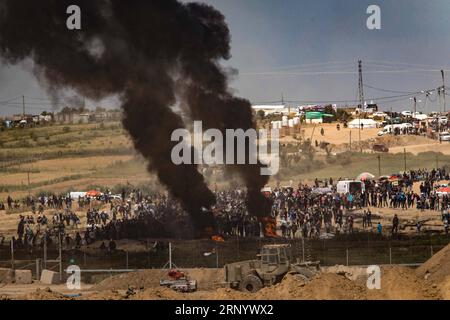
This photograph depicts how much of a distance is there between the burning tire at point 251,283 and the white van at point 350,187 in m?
27.6

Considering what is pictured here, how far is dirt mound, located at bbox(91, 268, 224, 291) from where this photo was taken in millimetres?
40719

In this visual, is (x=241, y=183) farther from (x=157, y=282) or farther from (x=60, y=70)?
(x=157, y=282)

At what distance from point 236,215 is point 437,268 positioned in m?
21.5

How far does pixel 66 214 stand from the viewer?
204ft

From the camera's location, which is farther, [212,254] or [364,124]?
[364,124]

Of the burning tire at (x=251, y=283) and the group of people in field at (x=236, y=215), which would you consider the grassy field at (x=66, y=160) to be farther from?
the burning tire at (x=251, y=283)

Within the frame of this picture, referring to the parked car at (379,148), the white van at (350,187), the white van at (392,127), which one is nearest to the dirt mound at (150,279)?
the white van at (350,187)

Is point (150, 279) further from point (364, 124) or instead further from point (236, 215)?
point (364, 124)

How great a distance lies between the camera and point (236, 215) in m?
57.4

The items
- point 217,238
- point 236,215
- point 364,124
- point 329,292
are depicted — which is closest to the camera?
point 329,292

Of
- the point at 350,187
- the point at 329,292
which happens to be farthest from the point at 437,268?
the point at 350,187

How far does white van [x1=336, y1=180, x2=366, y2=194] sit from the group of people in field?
0.53 meters

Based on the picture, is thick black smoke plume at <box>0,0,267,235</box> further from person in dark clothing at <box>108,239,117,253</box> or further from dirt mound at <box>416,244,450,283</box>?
dirt mound at <box>416,244,450,283</box>

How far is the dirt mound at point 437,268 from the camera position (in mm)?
36553
